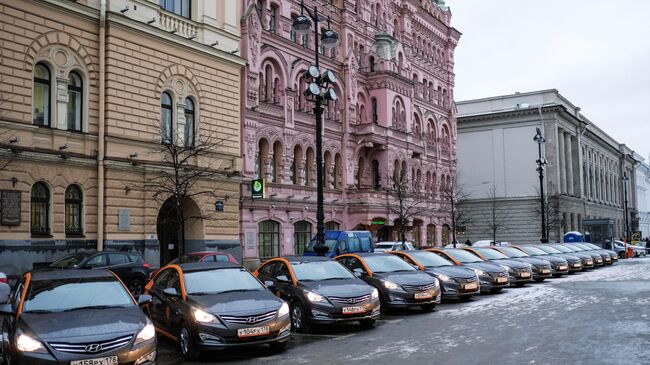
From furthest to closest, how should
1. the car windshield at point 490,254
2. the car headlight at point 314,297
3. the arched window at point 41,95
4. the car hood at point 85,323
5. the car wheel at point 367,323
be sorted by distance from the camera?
the car windshield at point 490,254 < the arched window at point 41,95 < the car wheel at point 367,323 < the car headlight at point 314,297 < the car hood at point 85,323

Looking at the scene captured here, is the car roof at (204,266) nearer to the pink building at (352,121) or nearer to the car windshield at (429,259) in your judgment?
the car windshield at (429,259)

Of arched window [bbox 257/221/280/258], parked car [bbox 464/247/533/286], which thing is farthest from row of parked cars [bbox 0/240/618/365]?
arched window [bbox 257/221/280/258]

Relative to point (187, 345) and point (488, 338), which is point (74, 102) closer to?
point (187, 345)

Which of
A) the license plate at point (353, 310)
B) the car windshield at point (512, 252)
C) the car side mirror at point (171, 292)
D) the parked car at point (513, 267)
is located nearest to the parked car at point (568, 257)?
the car windshield at point (512, 252)

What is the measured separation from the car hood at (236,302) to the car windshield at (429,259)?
8.68 meters

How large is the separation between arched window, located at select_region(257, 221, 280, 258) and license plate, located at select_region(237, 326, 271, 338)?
23610mm

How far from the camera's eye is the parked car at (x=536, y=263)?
2558 centimetres

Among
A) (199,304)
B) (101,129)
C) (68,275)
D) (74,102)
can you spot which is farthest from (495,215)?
(68,275)

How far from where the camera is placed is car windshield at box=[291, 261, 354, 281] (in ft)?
47.2

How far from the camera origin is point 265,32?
3541 cm

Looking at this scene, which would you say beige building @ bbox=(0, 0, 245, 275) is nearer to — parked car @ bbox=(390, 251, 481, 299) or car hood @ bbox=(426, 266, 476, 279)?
parked car @ bbox=(390, 251, 481, 299)

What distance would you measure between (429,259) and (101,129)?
509 inches

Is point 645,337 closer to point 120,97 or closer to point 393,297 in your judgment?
point 393,297

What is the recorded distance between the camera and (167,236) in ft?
97.1
